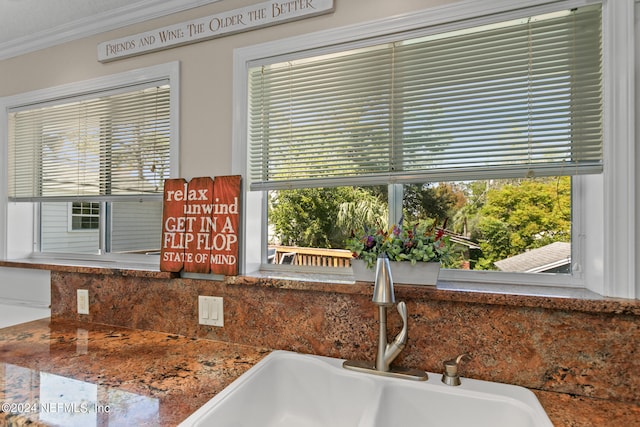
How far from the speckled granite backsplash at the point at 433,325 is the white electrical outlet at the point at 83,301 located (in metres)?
0.18

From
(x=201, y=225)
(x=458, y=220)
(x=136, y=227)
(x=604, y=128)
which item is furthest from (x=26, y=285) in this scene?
(x=604, y=128)

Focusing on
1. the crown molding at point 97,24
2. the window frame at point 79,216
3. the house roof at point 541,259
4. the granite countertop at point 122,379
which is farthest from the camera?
the window frame at point 79,216

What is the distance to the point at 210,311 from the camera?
5.02ft

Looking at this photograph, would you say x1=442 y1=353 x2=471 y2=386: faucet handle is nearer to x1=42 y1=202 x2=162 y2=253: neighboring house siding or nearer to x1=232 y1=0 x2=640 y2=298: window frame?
x1=232 y1=0 x2=640 y2=298: window frame

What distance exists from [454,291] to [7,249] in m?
2.57

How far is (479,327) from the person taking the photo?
3.83 feet

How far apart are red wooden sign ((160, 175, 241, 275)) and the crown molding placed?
2.80 ft

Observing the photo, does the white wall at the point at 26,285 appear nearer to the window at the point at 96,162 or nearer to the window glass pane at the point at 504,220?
the window at the point at 96,162

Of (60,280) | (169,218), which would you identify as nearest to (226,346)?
(169,218)

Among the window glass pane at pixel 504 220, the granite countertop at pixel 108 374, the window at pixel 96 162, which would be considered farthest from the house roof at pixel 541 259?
the window at pixel 96 162

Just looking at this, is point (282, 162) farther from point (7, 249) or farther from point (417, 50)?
point (7, 249)

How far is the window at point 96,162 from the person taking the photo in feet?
5.87

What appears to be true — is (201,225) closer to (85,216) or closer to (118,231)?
(118,231)

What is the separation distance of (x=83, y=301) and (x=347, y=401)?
143 centimetres
